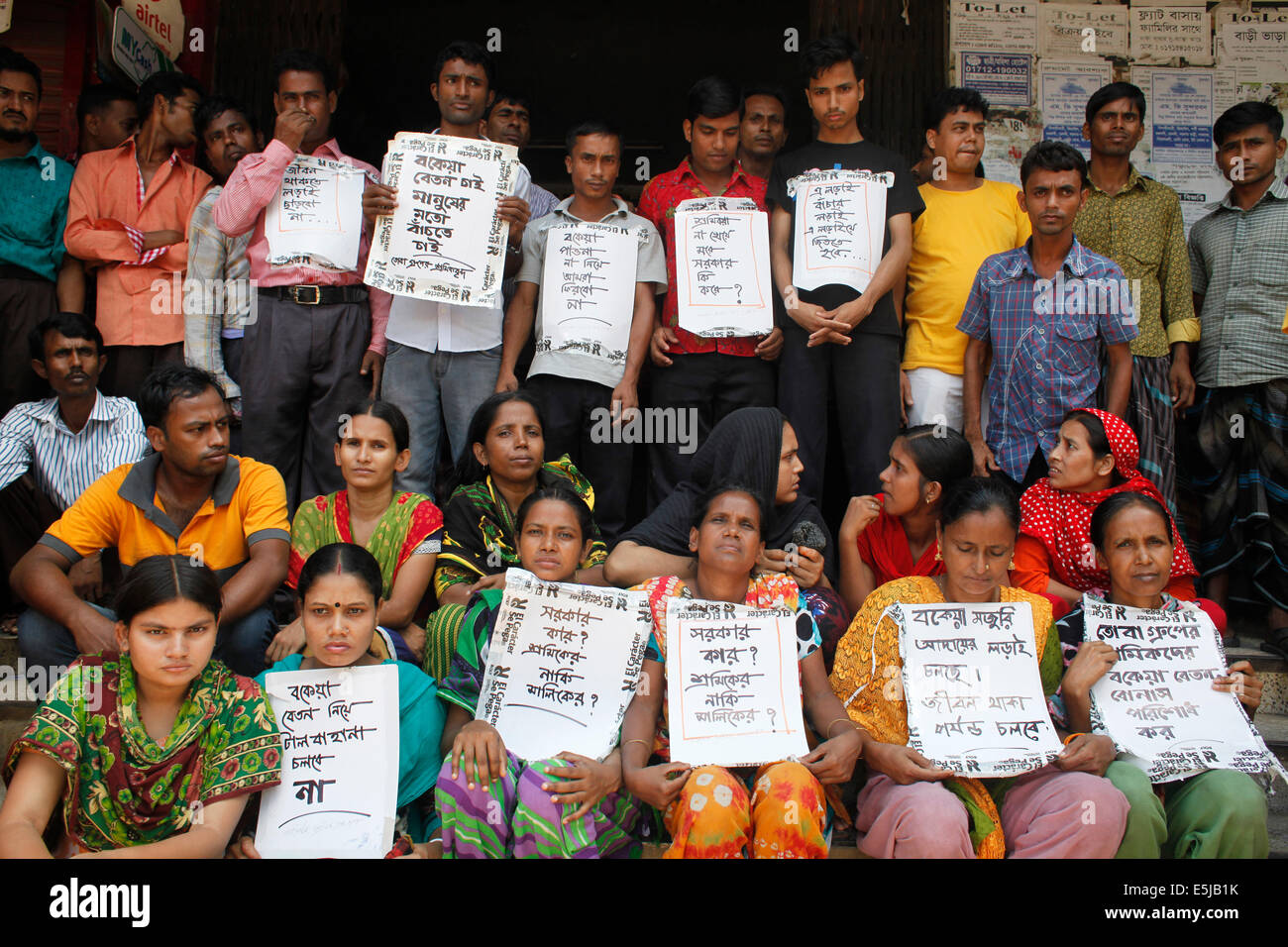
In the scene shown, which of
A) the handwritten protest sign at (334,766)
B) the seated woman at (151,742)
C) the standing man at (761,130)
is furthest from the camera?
the standing man at (761,130)

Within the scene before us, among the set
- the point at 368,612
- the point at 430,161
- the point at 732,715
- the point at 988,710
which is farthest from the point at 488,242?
the point at 988,710

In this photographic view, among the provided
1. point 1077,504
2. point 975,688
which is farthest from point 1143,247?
point 975,688

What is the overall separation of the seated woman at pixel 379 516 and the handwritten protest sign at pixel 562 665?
21.9 inches

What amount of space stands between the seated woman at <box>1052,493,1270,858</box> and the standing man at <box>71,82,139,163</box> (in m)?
4.70

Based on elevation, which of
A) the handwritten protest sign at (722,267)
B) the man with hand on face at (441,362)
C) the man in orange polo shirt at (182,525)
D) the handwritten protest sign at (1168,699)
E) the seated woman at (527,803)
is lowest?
the seated woman at (527,803)

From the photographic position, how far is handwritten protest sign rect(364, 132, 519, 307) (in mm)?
4320

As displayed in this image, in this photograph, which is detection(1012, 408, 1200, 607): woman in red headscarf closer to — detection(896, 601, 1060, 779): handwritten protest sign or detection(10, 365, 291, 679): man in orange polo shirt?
detection(896, 601, 1060, 779): handwritten protest sign

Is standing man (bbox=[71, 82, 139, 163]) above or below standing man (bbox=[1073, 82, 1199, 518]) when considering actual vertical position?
above

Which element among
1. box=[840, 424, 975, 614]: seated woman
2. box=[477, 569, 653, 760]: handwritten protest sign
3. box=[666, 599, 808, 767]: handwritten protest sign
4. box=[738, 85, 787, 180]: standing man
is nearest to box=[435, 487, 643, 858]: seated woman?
box=[477, 569, 653, 760]: handwritten protest sign

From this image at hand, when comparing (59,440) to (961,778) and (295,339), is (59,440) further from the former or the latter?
(961,778)

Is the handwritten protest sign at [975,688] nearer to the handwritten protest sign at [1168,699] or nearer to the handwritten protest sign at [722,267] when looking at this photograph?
the handwritten protest sign at [1168,699]

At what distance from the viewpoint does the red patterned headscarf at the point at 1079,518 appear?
12.3 ft

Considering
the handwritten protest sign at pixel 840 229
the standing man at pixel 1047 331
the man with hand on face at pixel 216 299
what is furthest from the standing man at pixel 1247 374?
the man with hand on face at pixel 216 299

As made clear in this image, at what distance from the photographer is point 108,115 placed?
202 inches
